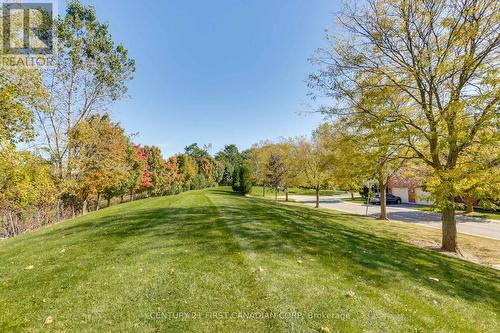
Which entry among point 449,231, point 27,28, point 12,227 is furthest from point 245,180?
point 449,231

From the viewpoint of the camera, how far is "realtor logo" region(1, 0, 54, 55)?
11273 millimetres

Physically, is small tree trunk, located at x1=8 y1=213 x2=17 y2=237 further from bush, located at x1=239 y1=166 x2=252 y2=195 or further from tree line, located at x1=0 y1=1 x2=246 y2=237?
bush, located at x1=239 y1=166 x2=252 y2=195

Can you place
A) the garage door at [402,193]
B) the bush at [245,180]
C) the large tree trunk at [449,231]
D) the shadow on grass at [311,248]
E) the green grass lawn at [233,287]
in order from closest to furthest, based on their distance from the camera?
1. the green grass lawn at [233,287]
2. the shadow on grass at [311,248]
3. the large tree trunk at [449,231]
4. the garage door at [402,193]
5. the bush at [245,180]

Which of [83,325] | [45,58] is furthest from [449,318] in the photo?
[45,58]

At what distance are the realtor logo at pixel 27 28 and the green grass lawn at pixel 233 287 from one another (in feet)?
33.0

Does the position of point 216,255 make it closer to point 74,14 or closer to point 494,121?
point 494,121

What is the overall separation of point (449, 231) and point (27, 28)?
2202 centimetres

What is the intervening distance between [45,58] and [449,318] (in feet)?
69.6

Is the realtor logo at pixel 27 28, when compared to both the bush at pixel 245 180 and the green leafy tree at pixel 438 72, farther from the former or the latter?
the bush at pixel 245 180

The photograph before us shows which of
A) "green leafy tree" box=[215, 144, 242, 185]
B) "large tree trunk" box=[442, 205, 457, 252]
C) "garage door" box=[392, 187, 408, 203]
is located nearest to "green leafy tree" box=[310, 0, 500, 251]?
"large tree trunk" box=[442, 205, 457, 252]

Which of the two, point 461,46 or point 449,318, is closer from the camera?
point 449,318

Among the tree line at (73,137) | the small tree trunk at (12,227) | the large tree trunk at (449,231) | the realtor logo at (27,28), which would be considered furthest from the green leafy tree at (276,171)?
the small tree trunk at (12,227)

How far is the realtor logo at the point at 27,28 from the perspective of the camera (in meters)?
11.3

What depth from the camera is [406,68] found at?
30.0 ft
